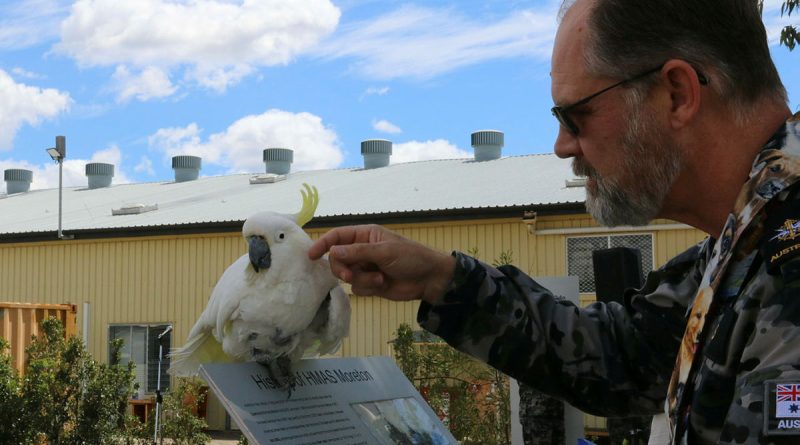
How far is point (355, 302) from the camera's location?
12094 mm

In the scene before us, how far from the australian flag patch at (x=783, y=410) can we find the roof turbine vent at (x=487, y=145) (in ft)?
45.7

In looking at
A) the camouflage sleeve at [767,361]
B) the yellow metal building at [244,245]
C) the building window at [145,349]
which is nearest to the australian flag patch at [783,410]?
the camouflage sleeve at [767,361]

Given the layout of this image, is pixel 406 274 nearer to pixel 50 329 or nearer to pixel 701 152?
pixel 701 152

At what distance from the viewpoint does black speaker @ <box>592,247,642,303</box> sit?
4.77 m

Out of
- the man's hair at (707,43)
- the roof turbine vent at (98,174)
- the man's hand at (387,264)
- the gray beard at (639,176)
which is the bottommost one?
the man's hand at (387,264)

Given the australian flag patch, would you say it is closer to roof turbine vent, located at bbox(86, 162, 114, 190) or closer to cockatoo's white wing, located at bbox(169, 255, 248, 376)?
cockatoo's white wing, located at bbox(169, 255, 248, 376)

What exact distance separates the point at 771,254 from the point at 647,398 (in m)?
0.91

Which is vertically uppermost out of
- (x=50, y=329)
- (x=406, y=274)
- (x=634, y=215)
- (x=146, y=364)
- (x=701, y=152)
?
(x=701, y=152)

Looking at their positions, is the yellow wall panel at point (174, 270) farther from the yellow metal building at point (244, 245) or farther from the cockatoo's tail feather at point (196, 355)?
the cockatoo's tail feather at point (196, 355)

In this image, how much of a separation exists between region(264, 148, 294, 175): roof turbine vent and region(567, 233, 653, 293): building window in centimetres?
743

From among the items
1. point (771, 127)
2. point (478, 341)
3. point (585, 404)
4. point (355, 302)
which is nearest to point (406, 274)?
point (478, 341)

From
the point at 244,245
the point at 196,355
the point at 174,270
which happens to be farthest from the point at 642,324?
the point at 174,270

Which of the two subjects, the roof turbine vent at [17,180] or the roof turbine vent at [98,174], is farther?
the roof turbine vent at [17,180]

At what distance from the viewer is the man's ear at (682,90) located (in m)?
1.43
